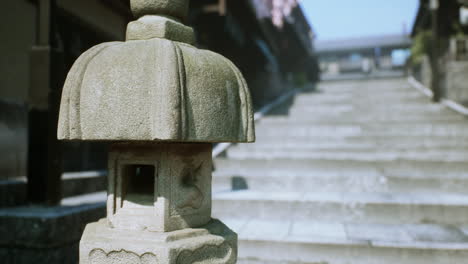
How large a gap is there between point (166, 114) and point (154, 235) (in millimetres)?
856

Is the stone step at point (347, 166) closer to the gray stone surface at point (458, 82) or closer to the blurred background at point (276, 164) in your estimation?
the blurred background at point (276, 164)

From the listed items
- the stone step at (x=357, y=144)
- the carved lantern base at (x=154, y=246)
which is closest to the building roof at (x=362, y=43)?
the stone step at (x=357, y=144)

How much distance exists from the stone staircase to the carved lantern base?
1.39 m

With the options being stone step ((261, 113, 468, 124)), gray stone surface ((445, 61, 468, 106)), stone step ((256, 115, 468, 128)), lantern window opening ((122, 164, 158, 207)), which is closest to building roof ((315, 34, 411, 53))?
gray stone surface ((445, 61, 468, 106))

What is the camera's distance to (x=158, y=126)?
6.80 feet

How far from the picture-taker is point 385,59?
35.4 m

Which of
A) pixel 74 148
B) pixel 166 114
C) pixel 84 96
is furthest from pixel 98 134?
pixel 74 148

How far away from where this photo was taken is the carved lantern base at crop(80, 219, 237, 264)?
2.27 metres

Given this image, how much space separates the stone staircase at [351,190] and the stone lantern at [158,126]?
1.60m

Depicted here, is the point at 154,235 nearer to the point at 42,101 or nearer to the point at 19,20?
the point at 42,101

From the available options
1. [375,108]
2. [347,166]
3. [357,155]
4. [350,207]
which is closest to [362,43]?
[375,108]

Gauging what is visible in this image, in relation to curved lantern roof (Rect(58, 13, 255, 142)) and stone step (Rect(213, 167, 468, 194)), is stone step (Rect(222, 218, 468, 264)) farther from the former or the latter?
curved lantern roof (Rect(58, 13, 255, 142))

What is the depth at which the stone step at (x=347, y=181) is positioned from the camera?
213 inches

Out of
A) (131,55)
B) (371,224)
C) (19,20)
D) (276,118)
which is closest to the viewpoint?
(131,55)
